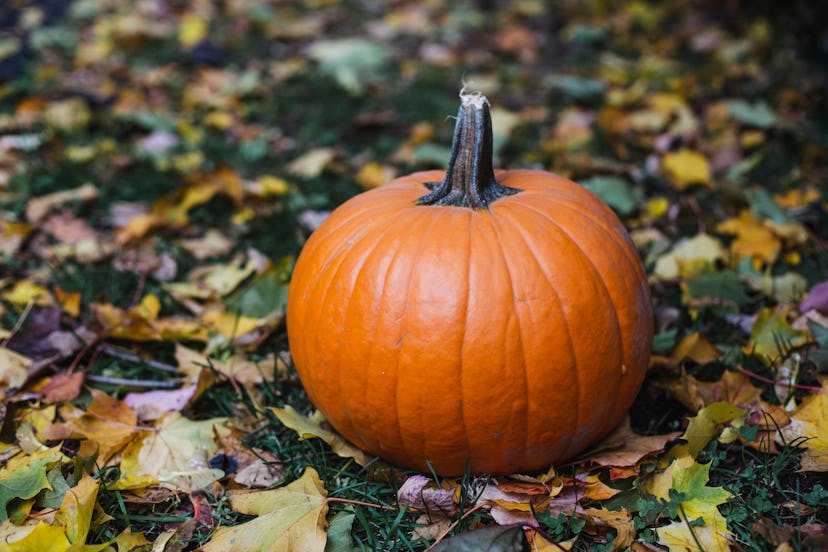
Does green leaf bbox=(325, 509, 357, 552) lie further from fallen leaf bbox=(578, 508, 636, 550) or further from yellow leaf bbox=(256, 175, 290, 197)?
yellow leaf bbox=(256, 175, 290, 197)

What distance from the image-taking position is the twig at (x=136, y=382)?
229cm

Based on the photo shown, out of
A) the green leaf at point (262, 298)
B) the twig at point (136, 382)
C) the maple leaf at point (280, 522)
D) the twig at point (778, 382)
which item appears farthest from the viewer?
the green leaf at point (262, 298)

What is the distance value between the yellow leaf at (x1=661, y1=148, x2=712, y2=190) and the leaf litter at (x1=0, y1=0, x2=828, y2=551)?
12 mm

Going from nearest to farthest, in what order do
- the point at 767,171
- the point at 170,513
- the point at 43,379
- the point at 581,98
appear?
1. the point at 170,513
2. the point at 43,379
3. the point at 767,171
4. the point at 581,98

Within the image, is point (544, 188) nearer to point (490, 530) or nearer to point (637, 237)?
point (490, 530)

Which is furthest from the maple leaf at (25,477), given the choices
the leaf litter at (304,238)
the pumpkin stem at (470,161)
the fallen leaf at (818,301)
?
the fallen leaf at (818,301)

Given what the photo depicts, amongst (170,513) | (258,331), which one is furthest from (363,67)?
(170,513)

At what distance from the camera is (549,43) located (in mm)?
5734

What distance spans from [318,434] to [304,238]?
1334 mm

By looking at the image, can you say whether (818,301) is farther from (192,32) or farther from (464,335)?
(192,32)

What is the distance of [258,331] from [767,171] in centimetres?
276

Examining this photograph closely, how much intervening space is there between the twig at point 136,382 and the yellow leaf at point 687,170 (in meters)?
2.59

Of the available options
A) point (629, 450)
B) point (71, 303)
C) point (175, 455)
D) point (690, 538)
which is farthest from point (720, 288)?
point (71, 303)

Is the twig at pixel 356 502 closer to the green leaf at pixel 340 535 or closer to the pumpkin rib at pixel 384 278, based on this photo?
the green leaf at pixel 340 535
